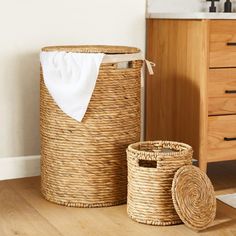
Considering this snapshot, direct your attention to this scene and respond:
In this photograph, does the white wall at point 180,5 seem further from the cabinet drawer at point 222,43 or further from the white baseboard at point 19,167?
the white baseboard at point 19,167

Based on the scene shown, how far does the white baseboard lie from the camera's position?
2.77m

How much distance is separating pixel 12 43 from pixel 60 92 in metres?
0.55

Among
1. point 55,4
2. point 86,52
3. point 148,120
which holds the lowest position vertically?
point 148,120

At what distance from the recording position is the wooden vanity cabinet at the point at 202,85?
99.8 inches

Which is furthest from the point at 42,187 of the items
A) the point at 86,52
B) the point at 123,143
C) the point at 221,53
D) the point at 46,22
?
the point at 221,53

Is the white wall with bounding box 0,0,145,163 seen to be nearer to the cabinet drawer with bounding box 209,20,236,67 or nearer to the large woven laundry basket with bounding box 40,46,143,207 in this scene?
the large woven laundry basket with bounding box 40,46,143,207

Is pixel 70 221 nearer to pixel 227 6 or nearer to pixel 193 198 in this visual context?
pixel 193 198

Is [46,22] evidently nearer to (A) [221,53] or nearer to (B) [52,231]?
(A) [221,53]

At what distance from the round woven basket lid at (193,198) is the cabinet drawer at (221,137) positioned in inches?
16.6

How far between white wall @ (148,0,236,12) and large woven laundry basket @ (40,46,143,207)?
2.08 feet

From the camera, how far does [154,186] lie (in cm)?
214

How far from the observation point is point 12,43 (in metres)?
2.72

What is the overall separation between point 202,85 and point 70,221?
833 millimetres

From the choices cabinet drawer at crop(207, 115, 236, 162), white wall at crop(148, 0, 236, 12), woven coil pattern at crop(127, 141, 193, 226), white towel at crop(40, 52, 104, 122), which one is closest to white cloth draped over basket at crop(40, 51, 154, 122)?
white towel at crop(40, 52, 104, 122)
